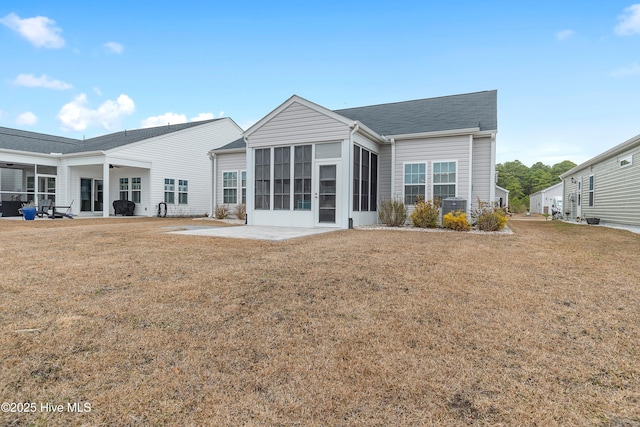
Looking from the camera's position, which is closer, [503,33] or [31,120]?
[503,33]

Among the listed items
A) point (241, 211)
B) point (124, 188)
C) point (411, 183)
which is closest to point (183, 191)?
point (124, 188)

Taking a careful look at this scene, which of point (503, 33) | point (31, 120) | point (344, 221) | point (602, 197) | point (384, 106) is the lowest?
point (344, 221)

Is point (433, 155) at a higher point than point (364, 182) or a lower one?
higher

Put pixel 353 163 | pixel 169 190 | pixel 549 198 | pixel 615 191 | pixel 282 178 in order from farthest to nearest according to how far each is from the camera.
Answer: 1. pixel 549 198
2. pixel 169 190
3. pixel 615 191
4. pixel 282 178
5. pixel 353 163

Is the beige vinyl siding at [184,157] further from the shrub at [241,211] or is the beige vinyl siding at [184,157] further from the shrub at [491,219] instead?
the shrub at [491,219]

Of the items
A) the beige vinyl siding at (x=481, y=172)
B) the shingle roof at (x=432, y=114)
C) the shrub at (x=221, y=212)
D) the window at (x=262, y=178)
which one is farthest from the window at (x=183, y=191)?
the beige vinyl siding at (x=481, y=172)

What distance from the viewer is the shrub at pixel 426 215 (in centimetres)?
1066

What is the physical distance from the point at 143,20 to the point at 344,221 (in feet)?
36.5

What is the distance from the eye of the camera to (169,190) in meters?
18.5

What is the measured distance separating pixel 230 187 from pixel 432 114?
9955 mm

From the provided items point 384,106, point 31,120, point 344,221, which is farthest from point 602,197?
point 31,120

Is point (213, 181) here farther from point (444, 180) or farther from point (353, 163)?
point (444, 180)

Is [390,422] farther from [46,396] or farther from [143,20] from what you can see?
[143,20]

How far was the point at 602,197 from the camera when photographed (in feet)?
48.8
